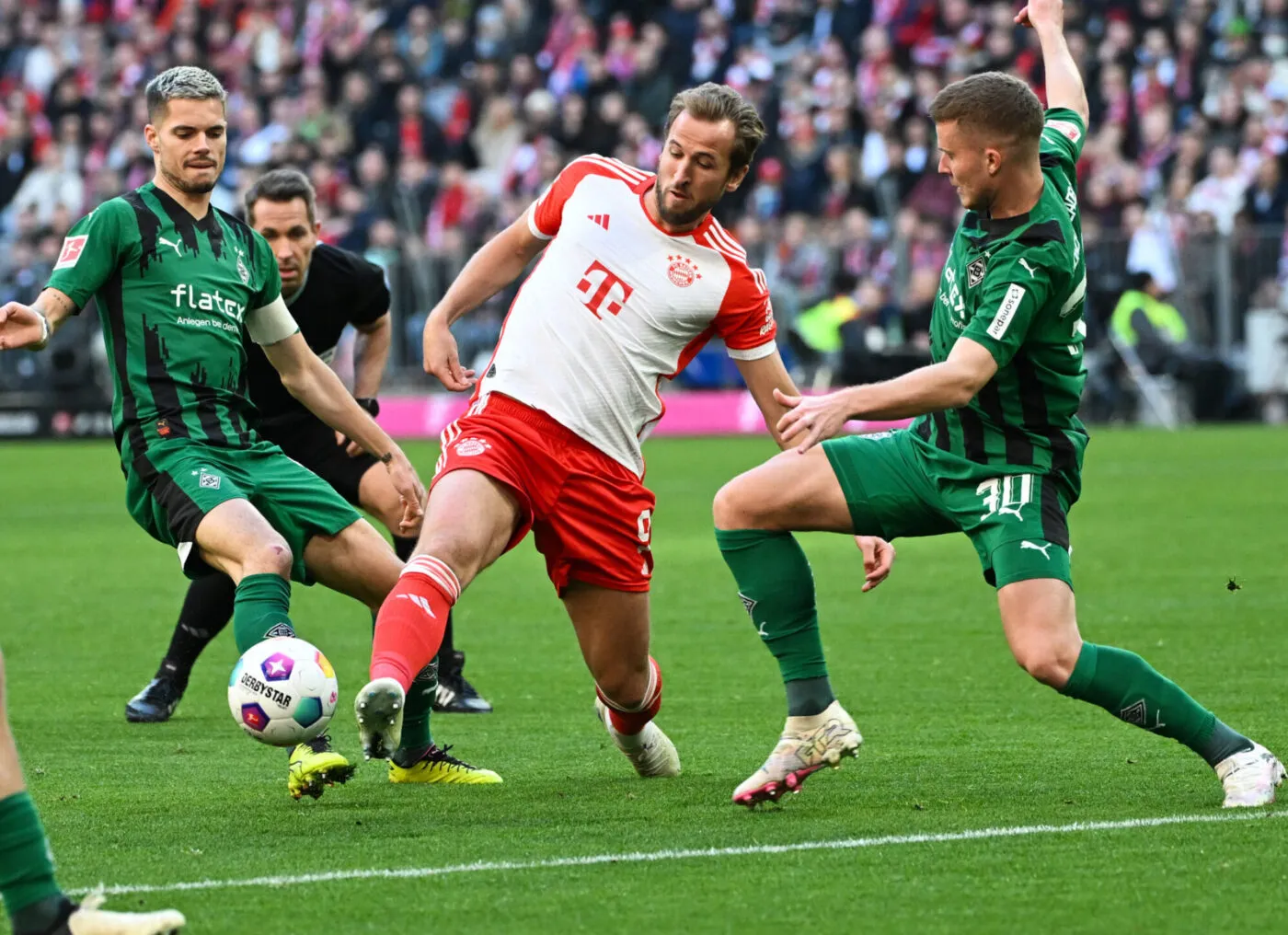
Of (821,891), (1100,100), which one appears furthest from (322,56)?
(821,891)

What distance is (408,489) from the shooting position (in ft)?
22.0

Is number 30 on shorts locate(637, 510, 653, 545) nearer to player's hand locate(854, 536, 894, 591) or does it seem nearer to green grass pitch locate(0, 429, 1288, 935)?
player's hand locate(854, 536, 894, 591)

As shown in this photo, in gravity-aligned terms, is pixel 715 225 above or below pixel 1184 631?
above

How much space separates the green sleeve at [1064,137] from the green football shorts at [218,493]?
2466 millimetres

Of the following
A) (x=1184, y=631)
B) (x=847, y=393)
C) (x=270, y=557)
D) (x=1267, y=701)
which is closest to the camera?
(x=847, y=393)

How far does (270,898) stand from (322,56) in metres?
27.1

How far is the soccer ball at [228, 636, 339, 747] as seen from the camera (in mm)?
5660

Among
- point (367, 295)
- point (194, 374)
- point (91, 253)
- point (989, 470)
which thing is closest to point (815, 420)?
point (989, 470)

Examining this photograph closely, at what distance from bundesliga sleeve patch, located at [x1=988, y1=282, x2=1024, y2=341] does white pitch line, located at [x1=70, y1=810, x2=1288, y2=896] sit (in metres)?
1.34

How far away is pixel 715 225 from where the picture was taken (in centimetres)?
638

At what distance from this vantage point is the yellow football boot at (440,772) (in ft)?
21.6

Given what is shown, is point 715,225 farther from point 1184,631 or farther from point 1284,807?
point 1184,631

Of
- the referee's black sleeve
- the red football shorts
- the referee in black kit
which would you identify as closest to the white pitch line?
the red football shorts

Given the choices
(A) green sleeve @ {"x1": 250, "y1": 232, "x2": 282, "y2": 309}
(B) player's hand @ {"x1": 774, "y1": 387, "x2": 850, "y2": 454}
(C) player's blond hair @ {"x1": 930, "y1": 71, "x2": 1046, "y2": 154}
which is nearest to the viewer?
(B) player's hand @ {"x1": 774, "y1": 387, "x2": 850, "y2": 454}
